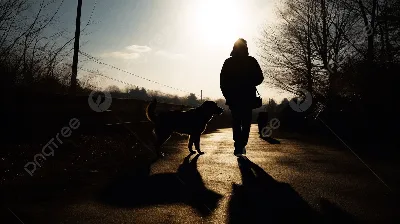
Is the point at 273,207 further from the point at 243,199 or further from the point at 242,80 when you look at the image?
the point at 242,80

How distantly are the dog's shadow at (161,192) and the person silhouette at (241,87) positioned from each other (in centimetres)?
202

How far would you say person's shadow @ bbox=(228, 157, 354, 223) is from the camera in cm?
246

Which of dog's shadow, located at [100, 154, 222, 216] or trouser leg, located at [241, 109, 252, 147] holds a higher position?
trouser leg, located at [241, 109, 252, 147]

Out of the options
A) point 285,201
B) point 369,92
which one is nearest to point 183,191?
point 285,201

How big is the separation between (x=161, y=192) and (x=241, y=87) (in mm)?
3439

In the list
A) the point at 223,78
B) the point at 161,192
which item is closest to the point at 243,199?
the point at 161,192

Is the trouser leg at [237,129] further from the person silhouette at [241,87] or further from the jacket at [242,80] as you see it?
the jacket at [242,80]

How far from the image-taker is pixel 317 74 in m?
24.7

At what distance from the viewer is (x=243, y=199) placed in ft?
10.0

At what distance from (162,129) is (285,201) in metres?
4.02

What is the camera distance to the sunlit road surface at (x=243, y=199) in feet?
8.25

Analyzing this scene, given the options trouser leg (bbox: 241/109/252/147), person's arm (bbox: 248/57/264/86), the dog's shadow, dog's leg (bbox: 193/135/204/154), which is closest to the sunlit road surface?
the dog's shadow

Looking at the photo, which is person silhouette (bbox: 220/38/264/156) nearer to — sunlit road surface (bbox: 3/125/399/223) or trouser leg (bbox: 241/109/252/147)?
trouser leg (bbox: 241/109/252/147)

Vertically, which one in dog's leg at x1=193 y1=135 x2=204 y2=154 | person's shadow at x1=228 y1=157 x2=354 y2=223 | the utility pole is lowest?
person's shadow at x1=228 y1=157 x2=354 y2=223
